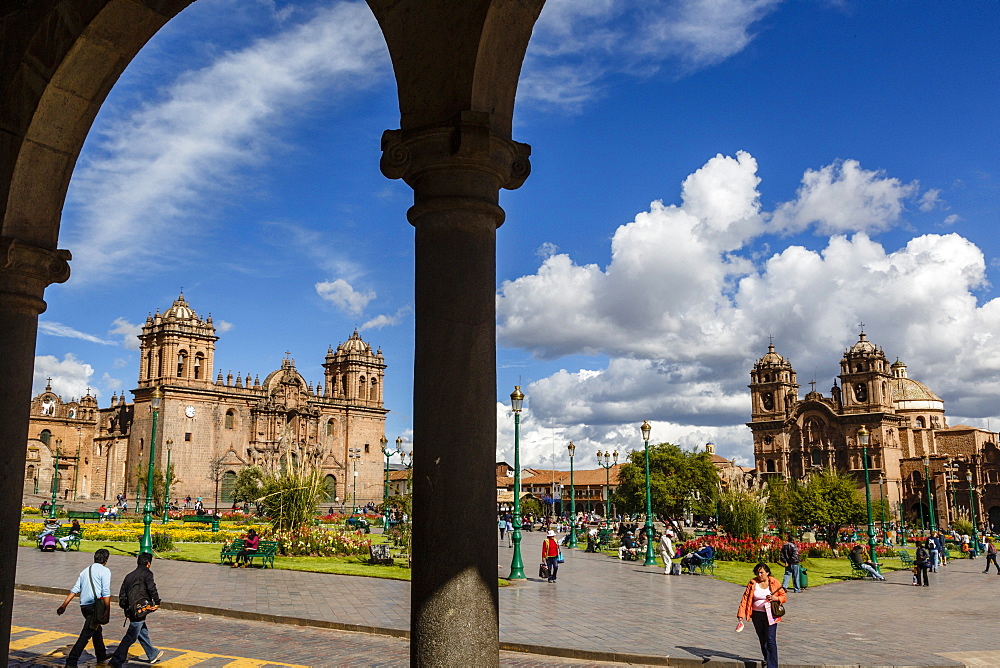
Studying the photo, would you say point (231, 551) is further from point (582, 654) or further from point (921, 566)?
point (921, 566)

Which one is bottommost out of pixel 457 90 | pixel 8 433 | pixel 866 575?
pixel 866 575

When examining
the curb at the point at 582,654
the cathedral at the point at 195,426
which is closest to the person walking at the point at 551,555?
the curb at the point at 582,654

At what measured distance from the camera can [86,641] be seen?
7.75 m

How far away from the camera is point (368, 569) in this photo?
19984mm

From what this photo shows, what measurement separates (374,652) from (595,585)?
926 cm

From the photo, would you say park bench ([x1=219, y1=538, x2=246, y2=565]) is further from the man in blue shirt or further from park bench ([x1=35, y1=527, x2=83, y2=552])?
the man in blue shirt

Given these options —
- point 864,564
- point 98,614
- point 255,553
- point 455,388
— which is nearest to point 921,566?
point 864,564

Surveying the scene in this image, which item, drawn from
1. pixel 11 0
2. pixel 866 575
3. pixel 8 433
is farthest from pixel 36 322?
pixel 866 575

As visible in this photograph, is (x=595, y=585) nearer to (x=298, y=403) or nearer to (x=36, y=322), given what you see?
(x=36, y=322)

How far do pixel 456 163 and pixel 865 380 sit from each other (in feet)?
275

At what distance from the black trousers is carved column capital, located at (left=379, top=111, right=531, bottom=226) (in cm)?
628

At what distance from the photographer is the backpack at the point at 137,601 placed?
802cm

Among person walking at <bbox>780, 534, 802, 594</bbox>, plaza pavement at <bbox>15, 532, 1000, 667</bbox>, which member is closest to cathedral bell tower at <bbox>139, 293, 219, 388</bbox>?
plaza pavement at <bbox>15, 532, 1000, 667</bbox>

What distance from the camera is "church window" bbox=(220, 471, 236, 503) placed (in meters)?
59.9
